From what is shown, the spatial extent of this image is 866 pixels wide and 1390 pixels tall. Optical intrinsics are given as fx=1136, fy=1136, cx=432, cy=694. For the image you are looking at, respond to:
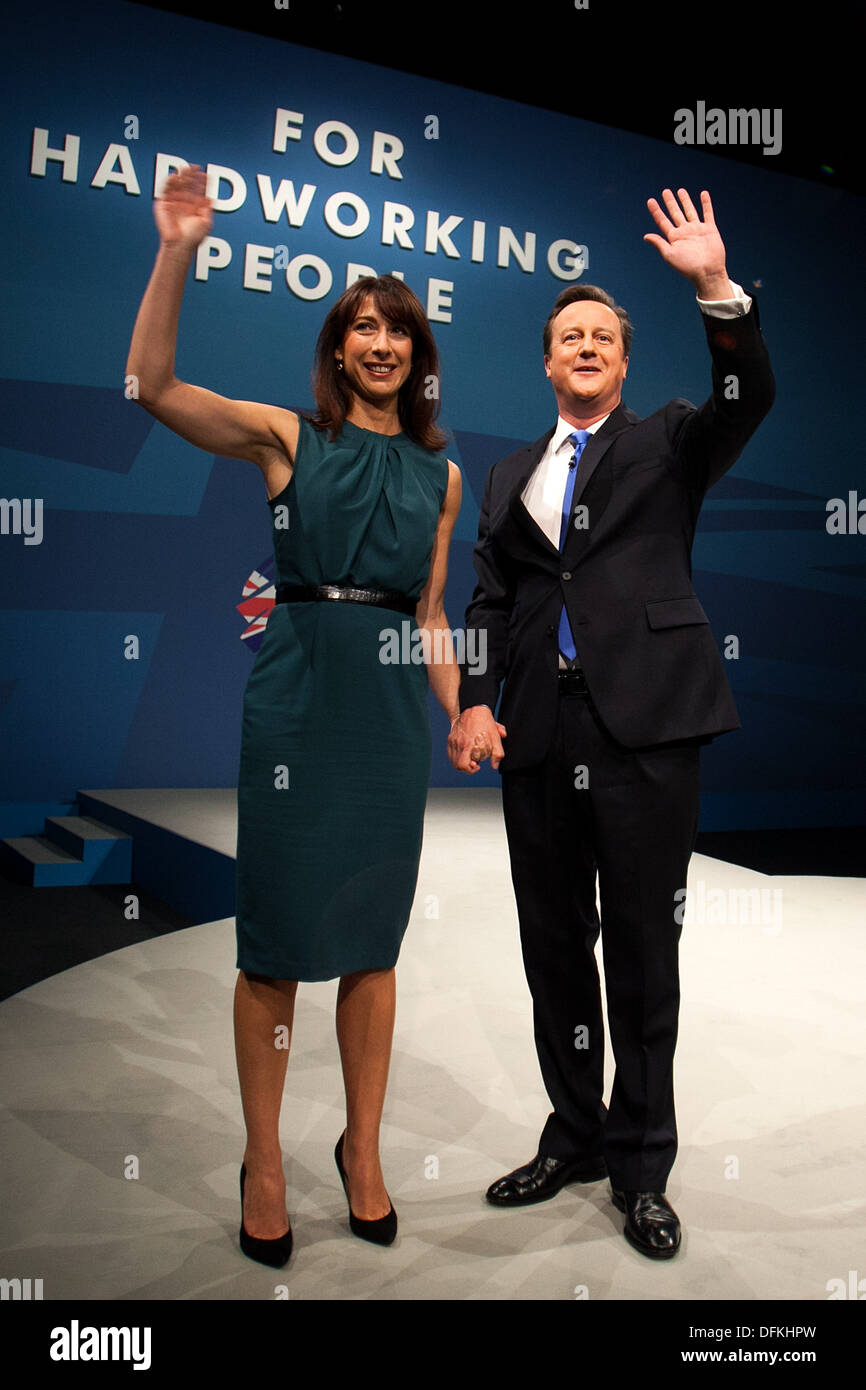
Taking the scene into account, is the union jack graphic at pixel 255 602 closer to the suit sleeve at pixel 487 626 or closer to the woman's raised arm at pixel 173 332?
the suit sleeve at pixel 487 626

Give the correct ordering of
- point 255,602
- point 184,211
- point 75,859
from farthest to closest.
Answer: point 255,602, point 75,859, point 184,211

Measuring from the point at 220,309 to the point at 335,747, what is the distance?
4.63 meters

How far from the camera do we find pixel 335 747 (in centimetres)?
170

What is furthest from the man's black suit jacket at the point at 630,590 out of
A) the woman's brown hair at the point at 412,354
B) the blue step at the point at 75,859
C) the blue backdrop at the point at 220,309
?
the blue backdrop at the point at 220,309

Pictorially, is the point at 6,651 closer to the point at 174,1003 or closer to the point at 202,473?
the point at 202,473

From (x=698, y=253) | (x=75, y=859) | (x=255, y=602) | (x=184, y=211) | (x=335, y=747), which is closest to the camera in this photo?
(x=184, y=211)

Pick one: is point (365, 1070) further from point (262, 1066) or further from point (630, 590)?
point (630, 590)

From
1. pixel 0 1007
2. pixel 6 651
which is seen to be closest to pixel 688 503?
pixel 0 1007

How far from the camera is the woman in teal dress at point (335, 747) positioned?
5.54 ft

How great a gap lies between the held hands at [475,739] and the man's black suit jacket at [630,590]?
0.03 metres

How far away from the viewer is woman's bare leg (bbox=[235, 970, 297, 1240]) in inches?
66.2

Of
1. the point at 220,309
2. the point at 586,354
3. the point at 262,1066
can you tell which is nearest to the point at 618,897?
the point at 262,1066

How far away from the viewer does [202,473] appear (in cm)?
575

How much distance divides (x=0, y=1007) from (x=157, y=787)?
301 centimetres
